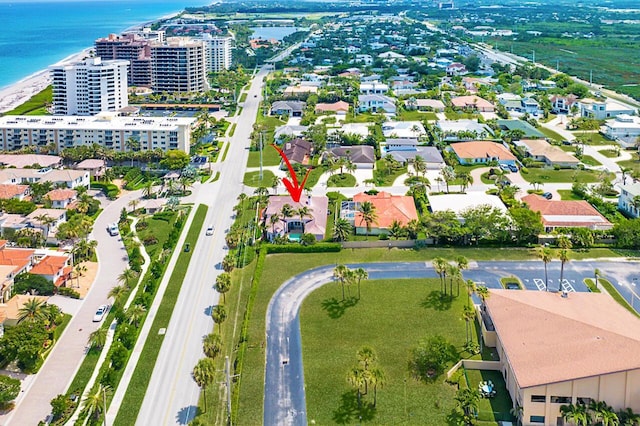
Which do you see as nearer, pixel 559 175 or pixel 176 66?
pixel 559 175

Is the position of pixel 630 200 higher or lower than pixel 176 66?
lower

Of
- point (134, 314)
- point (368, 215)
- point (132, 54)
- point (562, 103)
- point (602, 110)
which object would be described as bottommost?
point (134, 314)

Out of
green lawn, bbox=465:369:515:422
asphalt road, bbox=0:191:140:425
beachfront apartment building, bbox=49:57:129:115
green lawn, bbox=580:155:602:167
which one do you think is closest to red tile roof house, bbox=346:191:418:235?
asphalt road, bbox=0:191:140:425

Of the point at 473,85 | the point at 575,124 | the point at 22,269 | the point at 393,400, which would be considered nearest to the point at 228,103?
the point at 473,85

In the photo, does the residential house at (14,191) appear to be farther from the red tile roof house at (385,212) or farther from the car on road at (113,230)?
the red tile roof house at (385,212)

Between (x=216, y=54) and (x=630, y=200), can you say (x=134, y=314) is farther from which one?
(x=216, y=54)

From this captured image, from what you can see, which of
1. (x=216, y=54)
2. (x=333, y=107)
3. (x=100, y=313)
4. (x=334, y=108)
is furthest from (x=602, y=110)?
(x=216, y=54)

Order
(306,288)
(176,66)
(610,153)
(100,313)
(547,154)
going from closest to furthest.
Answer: (100,313)
(306,288)
(547,154)
(610,153)
(176,66)
